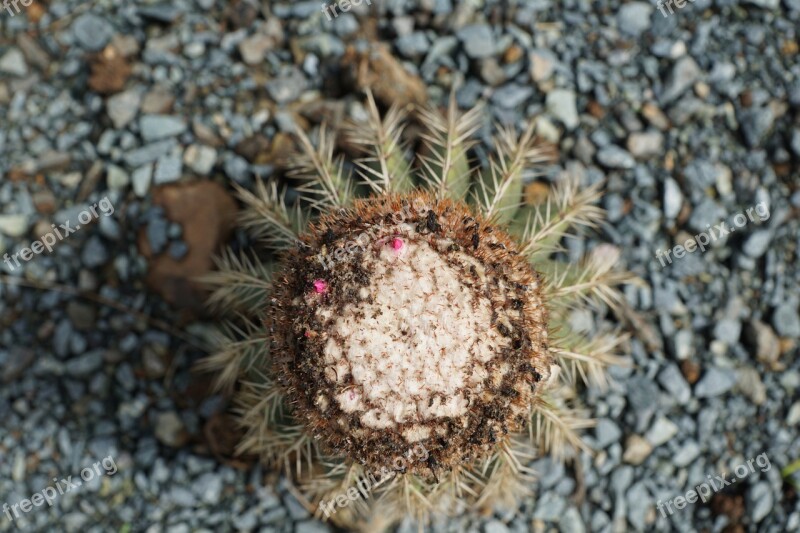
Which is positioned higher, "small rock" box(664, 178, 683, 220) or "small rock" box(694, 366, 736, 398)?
"small rock" box(664, 178, 683, 220)

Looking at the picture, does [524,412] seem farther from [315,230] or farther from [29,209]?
[29,209]

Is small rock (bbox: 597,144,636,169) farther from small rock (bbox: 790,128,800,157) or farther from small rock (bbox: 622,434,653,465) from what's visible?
small rock (bbox: 622,434,653,465)

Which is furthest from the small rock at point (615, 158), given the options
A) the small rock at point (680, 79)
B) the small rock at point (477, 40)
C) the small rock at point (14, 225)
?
the small rock at point (14, 225)

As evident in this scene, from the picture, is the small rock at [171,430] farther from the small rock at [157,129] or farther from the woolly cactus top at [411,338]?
the woolly cactus top at [411,338]

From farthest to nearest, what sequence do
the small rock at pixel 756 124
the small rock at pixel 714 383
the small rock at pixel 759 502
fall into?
1. the small rock at pixel 756 124
2. the small rock at pixel 714 383
3. the small rock at pixel 759 502

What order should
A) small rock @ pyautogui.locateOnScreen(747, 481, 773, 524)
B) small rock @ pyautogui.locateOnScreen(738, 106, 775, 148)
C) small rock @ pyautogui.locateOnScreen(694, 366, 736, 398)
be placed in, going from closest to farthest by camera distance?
small rock @ pyautogui.locateOnScreen(747, 481, 773, 524), small rock @ pyautogui.locateOnScreen(694, 366, 736, 398), small rock @ pyautogui.locateOnScreen(738, 106, 775, 148)

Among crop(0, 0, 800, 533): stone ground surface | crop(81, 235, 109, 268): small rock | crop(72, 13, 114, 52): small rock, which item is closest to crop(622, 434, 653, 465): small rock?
crop(0, 0, 800, 533): stone ground surface

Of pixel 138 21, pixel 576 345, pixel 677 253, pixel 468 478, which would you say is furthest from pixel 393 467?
pixel 138 21

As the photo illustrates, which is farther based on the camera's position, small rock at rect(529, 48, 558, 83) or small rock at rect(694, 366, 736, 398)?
small rock at rect(529, 48, 558, 83)
